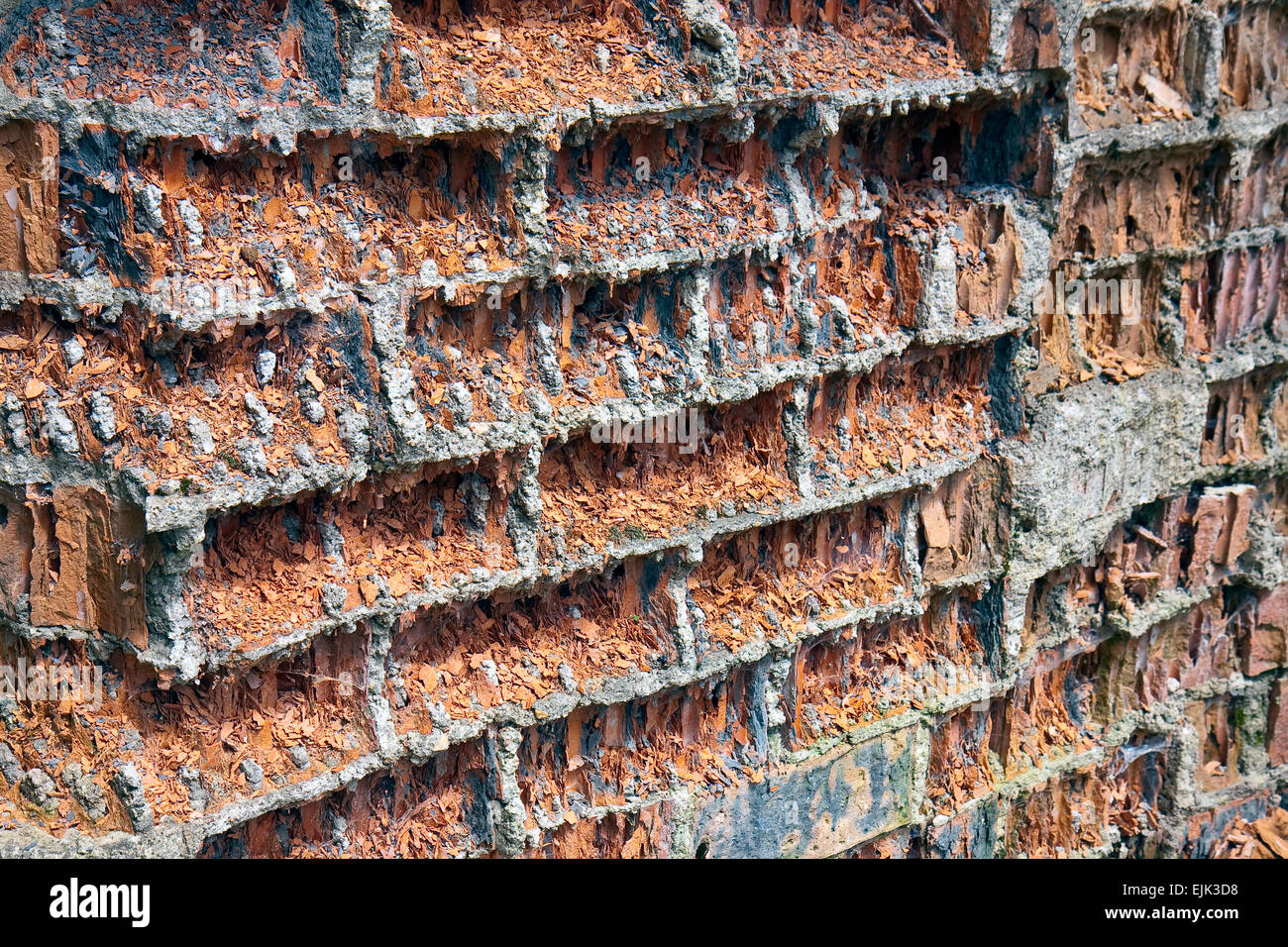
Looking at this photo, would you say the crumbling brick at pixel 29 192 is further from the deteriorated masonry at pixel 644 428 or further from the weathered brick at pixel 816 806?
the weathered brick at pixel 816 806

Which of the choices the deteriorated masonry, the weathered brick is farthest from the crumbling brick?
the weathered brick

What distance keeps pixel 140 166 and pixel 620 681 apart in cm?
467

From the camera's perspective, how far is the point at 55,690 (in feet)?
27.4

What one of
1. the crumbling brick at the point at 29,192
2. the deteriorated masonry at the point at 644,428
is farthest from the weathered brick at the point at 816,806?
the crumbling brick at the point at 29,192

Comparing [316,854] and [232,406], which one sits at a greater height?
[232,406]

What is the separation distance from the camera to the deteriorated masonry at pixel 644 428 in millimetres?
8188

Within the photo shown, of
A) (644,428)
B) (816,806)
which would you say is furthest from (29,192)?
(816,806)

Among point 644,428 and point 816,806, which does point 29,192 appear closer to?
point 644,428

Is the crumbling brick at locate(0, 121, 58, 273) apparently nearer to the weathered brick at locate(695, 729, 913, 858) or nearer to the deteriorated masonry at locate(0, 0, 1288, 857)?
the deteriorated masonry at locate(0, 0, 1288, 857)

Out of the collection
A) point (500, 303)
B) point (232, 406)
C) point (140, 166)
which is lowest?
point (232, 406)

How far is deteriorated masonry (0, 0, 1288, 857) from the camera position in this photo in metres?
8.19

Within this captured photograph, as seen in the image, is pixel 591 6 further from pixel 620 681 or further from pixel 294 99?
pixel 620 681

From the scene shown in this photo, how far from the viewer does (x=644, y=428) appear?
10.1 metres

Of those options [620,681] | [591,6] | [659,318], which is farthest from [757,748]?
[591,6]
